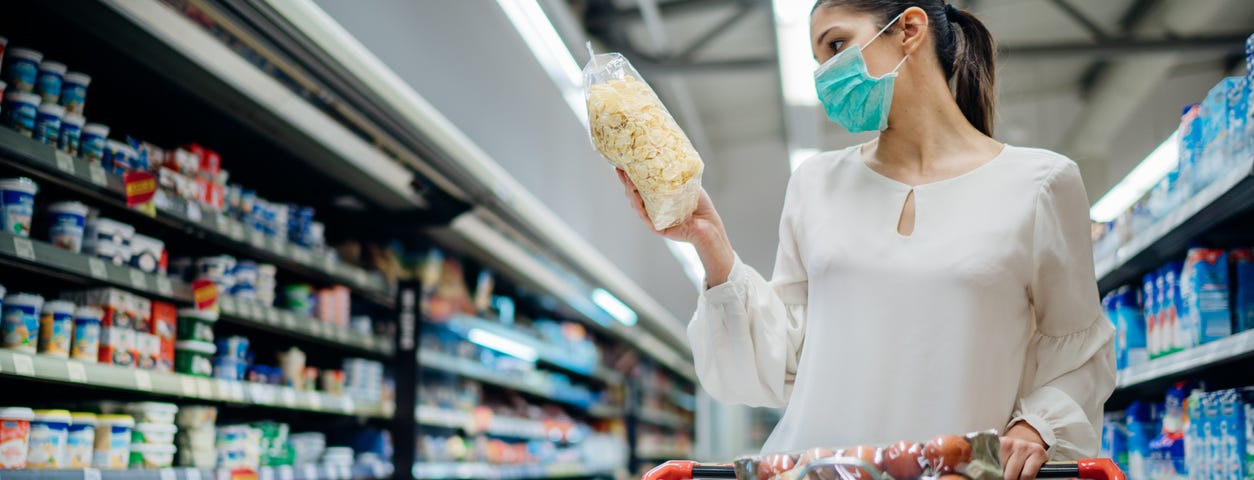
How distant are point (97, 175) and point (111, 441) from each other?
75 cm

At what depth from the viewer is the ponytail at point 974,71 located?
6.08ft

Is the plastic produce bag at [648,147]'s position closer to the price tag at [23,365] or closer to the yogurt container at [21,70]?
the price tag at [23,365]

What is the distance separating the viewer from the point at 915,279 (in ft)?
5.35

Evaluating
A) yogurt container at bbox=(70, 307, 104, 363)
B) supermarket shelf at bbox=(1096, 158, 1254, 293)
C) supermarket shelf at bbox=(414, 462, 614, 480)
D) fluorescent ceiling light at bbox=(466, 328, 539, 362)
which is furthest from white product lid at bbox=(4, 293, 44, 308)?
fluorescent ceiling light at bbox=(466, 328, 539, 362)

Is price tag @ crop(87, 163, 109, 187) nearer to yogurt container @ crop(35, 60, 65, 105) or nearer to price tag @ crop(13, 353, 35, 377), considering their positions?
yogurt container @ crop(35, 60, 65, 105)

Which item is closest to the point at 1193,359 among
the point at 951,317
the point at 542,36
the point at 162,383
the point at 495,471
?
A: the point at 951,317

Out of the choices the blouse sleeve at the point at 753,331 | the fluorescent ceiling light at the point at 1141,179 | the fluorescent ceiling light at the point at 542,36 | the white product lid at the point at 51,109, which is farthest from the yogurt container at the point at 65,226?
the fluorescent ceiling light at the point at 1141,179

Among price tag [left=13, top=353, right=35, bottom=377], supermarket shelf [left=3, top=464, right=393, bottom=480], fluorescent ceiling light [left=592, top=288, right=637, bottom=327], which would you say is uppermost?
fluorescent ceiling light [left=592, top=288, right=637, bottom=327]

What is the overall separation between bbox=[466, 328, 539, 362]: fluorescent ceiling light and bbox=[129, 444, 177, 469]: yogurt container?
8.93ft

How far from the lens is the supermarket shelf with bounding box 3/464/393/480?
265 cm

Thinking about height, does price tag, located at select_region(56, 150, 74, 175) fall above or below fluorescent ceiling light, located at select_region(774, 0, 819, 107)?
below

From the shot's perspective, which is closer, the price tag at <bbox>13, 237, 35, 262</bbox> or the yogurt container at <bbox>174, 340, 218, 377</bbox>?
the price tag at <bbox>13, 237, 35, 262</bbox>

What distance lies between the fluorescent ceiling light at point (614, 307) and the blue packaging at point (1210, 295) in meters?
5.07

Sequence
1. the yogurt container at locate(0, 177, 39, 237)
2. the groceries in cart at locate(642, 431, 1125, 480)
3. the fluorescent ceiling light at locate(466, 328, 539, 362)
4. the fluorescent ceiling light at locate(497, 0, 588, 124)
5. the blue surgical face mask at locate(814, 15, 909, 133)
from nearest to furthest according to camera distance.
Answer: the groceries in cart at locate(642, 431, 1125, 480)
the blue surgical face mask at locate(814, 15, 909, 133)
the yogurt container at locate(0, 177, 39, 237)
the fluorescent ceiling light at locate(497, 0, 588, 124)
the fluorescent ceiling light at locate(466, 328, 539, 362)
